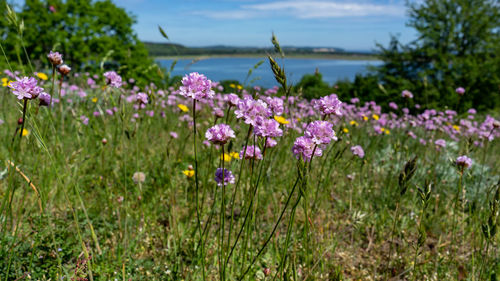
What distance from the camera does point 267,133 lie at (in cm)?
127

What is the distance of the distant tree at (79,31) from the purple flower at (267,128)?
15.5 meters

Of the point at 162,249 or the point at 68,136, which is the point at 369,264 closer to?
the point at 162,249

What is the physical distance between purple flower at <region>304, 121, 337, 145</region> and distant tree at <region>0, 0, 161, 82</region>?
15.6 m

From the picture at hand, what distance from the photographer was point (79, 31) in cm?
1642

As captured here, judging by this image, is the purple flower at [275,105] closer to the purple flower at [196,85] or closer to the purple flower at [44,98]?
the purple flower at [196,85]

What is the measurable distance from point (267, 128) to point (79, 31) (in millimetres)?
18070

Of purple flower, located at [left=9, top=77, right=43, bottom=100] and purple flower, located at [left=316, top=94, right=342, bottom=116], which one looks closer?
purple flower, located at [left=9, top=77, right=43, bottom=100]

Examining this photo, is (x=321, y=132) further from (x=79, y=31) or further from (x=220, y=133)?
(x=79, y=31)

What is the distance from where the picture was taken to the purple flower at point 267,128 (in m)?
1.25

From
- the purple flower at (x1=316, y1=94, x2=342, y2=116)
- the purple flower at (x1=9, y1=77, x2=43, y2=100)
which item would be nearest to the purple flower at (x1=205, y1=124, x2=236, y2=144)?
the purple flower at (x1=316, y1=94, x2=342, y2=116)

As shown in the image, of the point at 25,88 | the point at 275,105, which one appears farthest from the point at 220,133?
the point at 25,88

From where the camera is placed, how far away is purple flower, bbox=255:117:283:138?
49.4 inches

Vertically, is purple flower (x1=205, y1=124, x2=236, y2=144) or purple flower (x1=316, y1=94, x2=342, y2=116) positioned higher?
purple flower (x1=316, y1=94, x2=342, y2=116)

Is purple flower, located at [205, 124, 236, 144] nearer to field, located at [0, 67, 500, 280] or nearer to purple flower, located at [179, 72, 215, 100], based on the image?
field, located at [0, 67, 500, 280]
